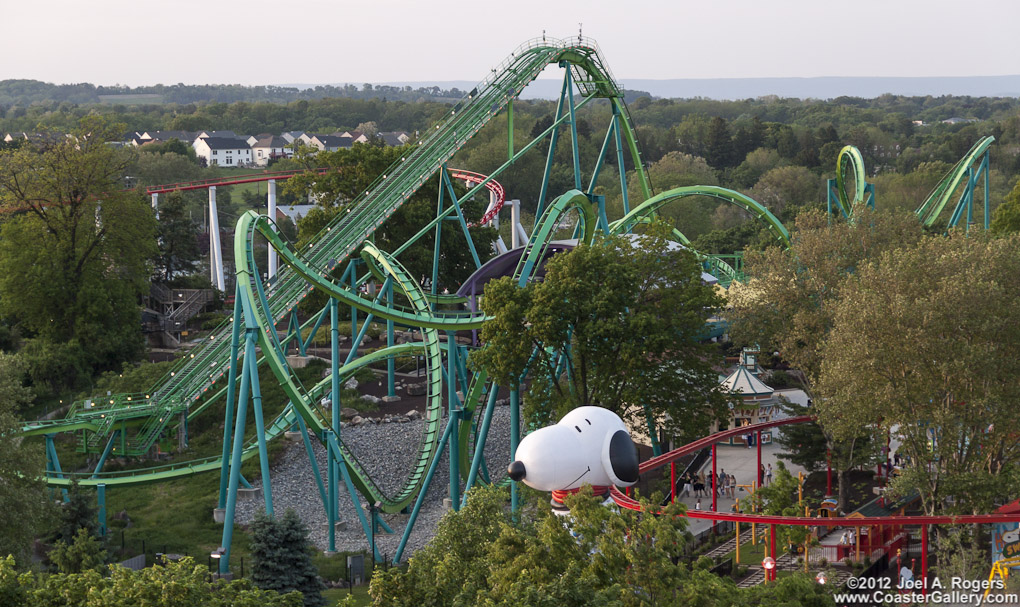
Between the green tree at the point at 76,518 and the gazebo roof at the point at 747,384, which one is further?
the gazebo roof at the point at 747,384

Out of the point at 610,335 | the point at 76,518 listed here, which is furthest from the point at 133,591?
the point at 610,335

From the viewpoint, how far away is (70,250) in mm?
43625

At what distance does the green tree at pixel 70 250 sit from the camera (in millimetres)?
43000

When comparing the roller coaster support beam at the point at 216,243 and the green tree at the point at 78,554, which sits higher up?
the roller coaster support beam at the point at 216,243

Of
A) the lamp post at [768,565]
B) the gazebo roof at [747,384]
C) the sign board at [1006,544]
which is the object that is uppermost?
the lamp post at [768,565]

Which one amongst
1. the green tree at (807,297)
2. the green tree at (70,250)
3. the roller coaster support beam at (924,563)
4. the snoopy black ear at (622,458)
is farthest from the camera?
the green tree at (70,250)

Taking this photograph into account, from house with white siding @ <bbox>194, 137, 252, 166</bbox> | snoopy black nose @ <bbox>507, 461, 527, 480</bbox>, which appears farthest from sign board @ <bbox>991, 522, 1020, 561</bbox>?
house with white siding @ <bbox>194, 137, 252, 166</bbox>

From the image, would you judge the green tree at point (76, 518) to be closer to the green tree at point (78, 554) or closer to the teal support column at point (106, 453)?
the green tree at point (78, 554)

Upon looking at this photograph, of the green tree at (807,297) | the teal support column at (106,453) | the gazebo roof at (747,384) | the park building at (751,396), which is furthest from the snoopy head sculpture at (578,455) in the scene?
the teal support column at (106,453)

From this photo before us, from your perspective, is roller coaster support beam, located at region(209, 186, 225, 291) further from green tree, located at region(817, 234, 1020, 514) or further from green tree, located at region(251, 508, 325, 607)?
green tree, located at region(817, 234, 1020, 514)

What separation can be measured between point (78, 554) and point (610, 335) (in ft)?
38.0

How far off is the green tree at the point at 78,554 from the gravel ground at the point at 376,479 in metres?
5.63

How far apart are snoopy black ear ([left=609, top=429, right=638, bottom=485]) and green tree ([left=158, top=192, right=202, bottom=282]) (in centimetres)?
3856

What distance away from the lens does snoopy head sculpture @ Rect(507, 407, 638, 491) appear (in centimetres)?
1953
